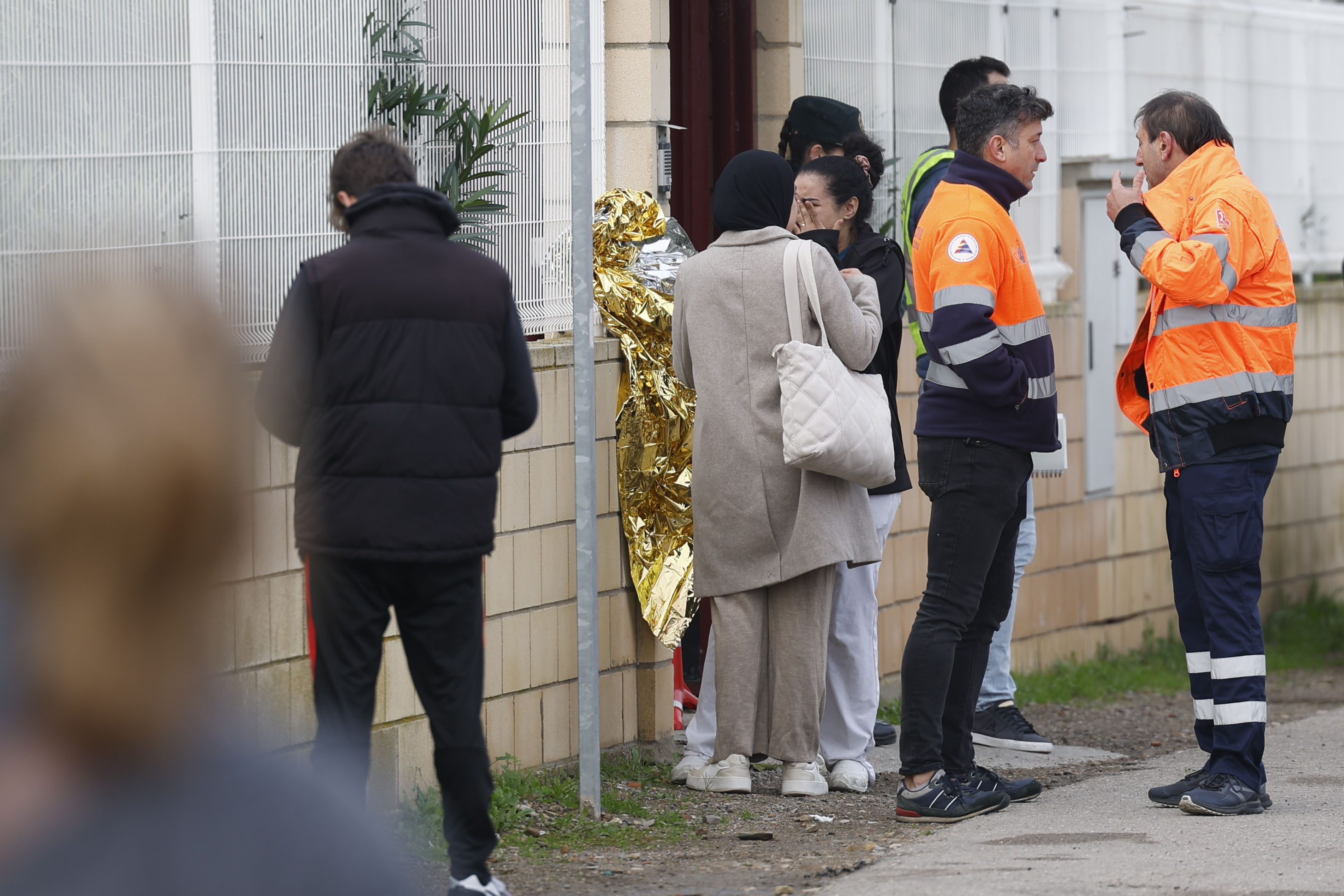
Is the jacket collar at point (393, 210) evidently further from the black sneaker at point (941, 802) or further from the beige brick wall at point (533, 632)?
the black sneaker at point (941, 802)

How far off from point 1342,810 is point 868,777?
4.80 ft

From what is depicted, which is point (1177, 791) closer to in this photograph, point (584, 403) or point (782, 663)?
point (782, 663)

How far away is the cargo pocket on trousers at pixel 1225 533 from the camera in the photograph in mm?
5348

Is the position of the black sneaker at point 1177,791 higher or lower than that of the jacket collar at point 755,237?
lower

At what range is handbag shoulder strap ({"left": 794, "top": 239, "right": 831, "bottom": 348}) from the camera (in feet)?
18.3

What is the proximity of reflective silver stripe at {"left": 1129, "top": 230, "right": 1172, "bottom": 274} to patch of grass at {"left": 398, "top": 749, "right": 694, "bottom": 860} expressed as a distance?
2142mm

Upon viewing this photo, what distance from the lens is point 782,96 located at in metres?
7.27

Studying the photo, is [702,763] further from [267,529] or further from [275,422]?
[267,529]

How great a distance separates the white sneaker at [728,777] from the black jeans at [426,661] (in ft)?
5.43

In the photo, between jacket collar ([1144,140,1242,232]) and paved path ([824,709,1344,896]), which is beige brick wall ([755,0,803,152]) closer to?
jacket collar ([1144,140,1242,232])

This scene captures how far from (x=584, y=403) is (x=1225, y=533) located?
1916 mm

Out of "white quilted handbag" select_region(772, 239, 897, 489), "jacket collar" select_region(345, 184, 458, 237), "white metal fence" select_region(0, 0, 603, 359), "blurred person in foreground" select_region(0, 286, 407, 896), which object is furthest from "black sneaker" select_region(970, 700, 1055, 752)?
"blurred person in foreground" select_region(0, 286, 407, 896)

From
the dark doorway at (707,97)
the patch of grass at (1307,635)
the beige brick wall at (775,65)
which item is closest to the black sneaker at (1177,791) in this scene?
the dark doorway at (707,97)

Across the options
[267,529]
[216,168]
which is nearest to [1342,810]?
[216,168]
